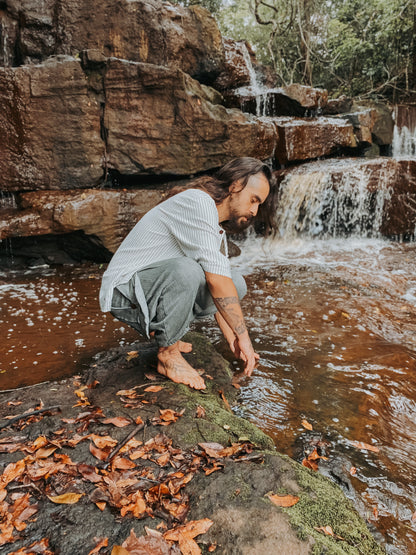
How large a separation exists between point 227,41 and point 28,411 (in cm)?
1137

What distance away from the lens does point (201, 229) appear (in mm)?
2199

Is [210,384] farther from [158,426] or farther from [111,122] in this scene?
[111,122]

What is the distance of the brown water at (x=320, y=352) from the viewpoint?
6.59ft

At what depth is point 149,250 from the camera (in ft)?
7.87

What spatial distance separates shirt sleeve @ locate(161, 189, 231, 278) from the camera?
2.18 meters

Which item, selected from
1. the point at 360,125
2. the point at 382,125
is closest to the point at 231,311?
the point at 360,125

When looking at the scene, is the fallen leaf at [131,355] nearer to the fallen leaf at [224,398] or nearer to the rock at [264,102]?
the fallen leaf at [224,398]

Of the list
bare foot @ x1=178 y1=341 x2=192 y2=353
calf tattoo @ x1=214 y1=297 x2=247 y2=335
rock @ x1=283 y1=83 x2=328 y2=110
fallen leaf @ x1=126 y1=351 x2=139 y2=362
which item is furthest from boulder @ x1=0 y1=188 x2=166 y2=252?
rock @ x1=283 y1=83 x2=328 y2=110

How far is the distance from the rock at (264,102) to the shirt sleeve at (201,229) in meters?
8.50

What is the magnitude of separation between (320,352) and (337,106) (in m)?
10.1

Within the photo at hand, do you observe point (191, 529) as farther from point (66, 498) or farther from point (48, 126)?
point (48, 126)

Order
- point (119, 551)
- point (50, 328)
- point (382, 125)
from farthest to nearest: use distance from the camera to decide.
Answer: point (382, 125) < point (50, 328) < point (119, 551)

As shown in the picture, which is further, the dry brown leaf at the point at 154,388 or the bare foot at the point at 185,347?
the bare foot at the point at 185,347

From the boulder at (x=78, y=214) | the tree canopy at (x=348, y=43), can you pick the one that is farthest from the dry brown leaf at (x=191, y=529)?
the tree canopy at (x=348, y=43)
